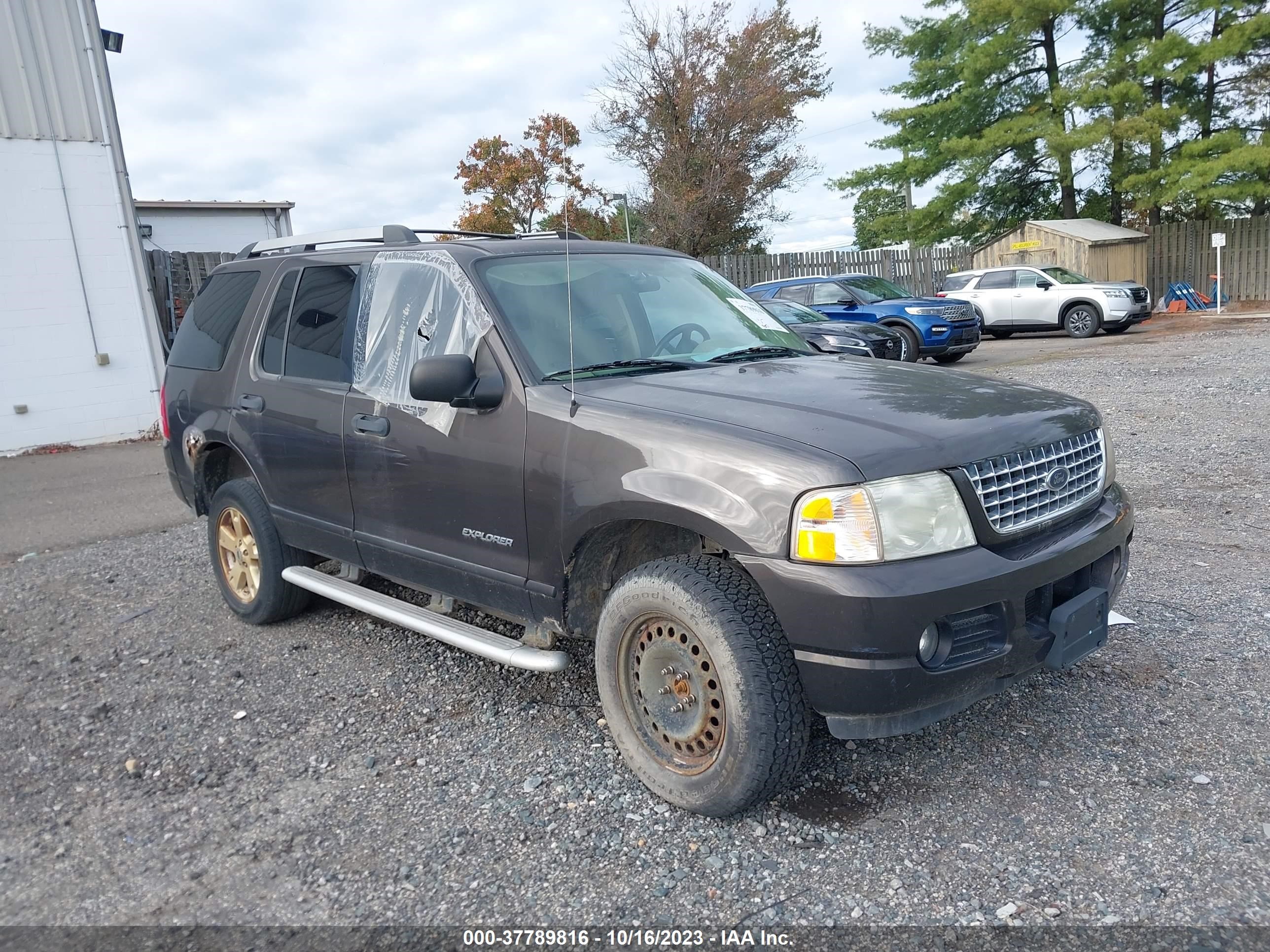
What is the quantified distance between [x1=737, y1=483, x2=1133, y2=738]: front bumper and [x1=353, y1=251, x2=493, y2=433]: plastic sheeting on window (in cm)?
155

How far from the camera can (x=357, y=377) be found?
13.5 ft

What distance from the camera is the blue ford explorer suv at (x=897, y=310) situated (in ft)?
51.5

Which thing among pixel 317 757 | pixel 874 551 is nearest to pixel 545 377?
pixel 874 551

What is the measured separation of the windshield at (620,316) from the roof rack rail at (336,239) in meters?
0.71

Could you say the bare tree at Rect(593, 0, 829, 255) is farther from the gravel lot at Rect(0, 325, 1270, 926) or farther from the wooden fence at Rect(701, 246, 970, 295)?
the gravel lot at Rect(0, 325, 1270, 926)

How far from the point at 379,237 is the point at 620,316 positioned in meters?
1.29

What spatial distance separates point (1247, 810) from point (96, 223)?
499 inches

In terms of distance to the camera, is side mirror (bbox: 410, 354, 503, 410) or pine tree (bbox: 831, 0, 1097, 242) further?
pine tree (bbox: 831, 0, 1097, 242)

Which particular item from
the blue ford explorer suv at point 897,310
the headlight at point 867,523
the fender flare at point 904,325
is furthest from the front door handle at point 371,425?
the fender flare at point 904,325

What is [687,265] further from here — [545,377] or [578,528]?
[578,528]

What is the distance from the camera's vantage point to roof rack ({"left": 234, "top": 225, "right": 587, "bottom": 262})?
14.2 feet

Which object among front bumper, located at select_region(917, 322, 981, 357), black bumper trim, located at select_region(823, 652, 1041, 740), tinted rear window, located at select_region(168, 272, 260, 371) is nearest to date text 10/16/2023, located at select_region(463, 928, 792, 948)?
black bumper trim, located at select_region(823, 652, 1041, 740)

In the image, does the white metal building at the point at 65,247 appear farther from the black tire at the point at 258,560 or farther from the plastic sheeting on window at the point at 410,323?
the plastic sheeting on window at the point at 410,323

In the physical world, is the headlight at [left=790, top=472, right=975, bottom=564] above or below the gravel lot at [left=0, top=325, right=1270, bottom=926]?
above
